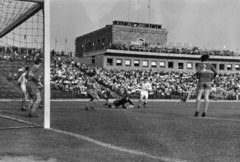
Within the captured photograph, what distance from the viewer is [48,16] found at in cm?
895

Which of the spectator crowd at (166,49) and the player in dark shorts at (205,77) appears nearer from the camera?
the player in dark shorts at (205,77)

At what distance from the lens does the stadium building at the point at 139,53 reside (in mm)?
57606

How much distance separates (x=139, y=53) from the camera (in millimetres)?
58750

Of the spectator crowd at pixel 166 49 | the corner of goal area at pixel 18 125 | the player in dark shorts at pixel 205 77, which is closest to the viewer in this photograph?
the corner of goal area at pixel 18 125

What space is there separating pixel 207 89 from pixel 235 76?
47996 millimetres

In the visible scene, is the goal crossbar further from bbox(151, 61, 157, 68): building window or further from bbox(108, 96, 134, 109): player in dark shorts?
bbox(151, 61, 157, 68): building window

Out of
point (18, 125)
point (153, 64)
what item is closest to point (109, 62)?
Result: point (153, 64)

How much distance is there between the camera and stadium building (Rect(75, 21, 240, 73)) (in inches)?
2268

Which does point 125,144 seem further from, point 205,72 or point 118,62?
point 118,62

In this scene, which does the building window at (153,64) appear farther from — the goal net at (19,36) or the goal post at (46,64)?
the goal post at (46,64)

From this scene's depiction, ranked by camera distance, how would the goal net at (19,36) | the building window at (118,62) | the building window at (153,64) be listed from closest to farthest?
the goal net at (19,36) → the building window at (118,62) → the building window at (153,64)

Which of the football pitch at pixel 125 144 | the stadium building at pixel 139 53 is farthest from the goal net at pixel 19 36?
the stadium building at pixel 139 53

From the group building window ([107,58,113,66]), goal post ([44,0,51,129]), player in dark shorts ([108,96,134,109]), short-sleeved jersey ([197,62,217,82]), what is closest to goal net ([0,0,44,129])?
goal post ([44,0,51,129])

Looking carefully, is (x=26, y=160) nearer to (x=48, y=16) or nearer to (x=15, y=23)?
(x=48, y=16)
